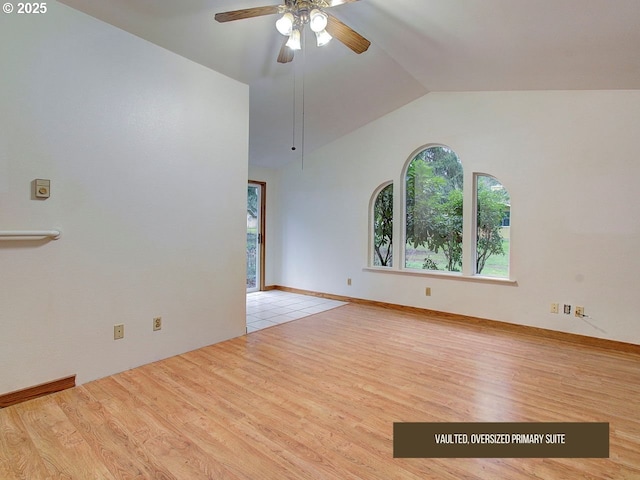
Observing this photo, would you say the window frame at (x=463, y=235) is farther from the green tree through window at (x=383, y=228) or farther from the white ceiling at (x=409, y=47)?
the white ceiling at (x=409, y=47)

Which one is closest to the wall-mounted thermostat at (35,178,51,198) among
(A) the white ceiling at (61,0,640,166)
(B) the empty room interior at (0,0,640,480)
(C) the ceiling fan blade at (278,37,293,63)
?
(B) the empty room interior at (0,0,640,480)

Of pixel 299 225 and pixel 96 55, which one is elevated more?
pixel 96 55

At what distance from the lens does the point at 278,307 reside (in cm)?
486

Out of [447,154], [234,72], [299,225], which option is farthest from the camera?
[299,225]

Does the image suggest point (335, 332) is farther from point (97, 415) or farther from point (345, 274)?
point (97, 415)

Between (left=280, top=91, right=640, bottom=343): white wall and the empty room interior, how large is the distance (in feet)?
0.07

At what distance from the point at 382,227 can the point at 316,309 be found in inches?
61.3

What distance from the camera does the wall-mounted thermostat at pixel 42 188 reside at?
217 centimetres

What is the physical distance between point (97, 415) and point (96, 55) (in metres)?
2.44

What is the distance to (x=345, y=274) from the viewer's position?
17.4ft

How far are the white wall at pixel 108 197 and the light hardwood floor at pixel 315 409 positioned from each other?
363mm

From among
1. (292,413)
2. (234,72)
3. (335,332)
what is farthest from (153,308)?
(234,72)

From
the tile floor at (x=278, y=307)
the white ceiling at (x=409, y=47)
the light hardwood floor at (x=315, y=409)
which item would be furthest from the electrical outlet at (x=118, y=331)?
the white ceiling at (x=409, y=47)

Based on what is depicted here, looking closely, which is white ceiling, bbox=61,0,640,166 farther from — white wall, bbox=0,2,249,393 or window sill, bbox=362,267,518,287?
window sill, bbox=362,267,518,287
